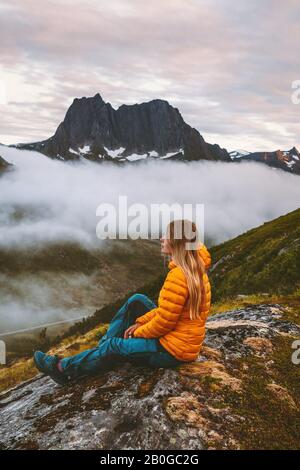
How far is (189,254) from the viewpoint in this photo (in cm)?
892

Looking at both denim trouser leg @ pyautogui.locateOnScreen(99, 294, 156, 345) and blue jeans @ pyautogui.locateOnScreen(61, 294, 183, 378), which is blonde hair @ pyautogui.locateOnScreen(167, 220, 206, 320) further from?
denim trouser leg @ pyautogui.locateOnScreen(99, 294, 156, 345)

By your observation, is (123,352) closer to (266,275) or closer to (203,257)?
(203,257)

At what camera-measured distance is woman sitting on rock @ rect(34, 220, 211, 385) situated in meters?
8.85

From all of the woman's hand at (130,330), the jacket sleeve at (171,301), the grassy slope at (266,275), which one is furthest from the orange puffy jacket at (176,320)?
the grassy slope at (266,275)

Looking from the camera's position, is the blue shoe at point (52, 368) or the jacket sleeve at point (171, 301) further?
the blue shoe at point (52, 368)

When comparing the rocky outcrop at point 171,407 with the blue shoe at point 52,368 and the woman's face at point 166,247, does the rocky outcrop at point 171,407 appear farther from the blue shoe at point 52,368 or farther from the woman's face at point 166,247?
the woman's face at point 166,247

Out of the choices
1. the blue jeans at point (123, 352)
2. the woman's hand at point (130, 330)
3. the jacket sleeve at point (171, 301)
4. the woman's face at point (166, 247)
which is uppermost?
the woman's face at point (166, 247)

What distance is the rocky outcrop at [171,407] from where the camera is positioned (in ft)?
25.2

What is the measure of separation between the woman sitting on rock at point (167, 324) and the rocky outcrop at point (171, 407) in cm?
44

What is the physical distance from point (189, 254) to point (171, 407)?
10.1 feet

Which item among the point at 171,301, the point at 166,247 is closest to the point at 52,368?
the point at 171,301

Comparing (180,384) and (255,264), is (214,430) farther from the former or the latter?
(255,264)

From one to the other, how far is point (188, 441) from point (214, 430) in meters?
0.60
